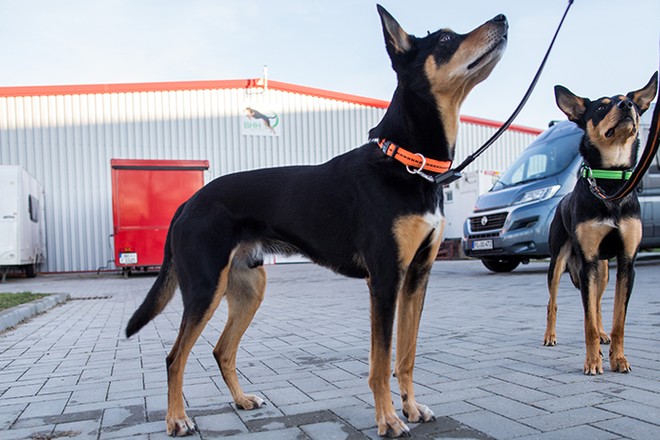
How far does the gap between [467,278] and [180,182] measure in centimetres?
944

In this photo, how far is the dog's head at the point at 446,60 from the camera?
2777mm

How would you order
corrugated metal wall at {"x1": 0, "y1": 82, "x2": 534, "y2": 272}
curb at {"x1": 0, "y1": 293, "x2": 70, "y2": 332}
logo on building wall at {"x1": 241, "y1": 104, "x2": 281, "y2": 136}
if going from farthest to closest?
logo on building wall at {"x1": 241, "y1": 104, "x2": 281, "y2": 136}
corrugated metal wall at {"x1": 0, "y1": 82, "x2": 534, "y2": 272}
curb at {"x1": 0, "y1": 293, "x2": 70, "y2": 332}

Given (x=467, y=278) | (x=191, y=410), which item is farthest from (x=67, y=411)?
(x=467, y=278)

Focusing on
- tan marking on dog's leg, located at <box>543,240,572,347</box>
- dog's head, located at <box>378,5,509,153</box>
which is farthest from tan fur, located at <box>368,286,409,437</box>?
tan marking on dog's leg, located at <box>543,240,572,347</box>

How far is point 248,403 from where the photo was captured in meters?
3.16

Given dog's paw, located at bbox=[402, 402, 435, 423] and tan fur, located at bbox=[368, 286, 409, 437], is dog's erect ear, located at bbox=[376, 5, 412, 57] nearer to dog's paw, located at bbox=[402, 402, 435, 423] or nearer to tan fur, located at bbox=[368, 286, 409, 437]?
tan fur, located at bbox=[368, 286, 409, 437]

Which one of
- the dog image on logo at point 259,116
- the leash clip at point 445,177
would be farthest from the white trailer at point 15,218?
the leash clip at point 445,177

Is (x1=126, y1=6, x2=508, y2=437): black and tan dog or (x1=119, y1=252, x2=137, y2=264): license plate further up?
(x1=126, y1=6, x2=508, y2=437): black and tan dog

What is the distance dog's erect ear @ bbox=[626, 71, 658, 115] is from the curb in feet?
22.7

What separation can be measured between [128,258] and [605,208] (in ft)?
49.7

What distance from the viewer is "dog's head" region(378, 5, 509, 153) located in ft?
9.11

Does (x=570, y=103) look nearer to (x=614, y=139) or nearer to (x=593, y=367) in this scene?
(x=614, y=139)

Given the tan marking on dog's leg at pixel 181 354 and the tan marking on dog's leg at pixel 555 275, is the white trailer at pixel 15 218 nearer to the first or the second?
the tan marking on dog's leg at pixel 181 354

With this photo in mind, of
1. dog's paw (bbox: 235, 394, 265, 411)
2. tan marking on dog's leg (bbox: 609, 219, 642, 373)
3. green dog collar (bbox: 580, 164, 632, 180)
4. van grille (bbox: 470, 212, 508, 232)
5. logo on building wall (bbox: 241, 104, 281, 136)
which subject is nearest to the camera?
dog's paw (bbox: 235, 394, 265, 411)
